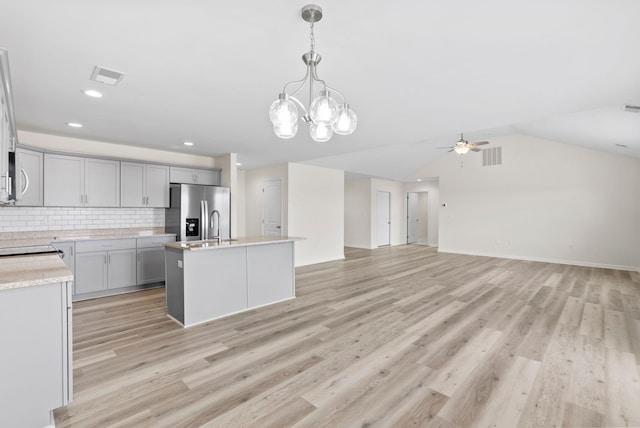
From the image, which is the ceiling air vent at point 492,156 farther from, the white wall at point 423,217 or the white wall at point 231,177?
the white wall at point 231,177

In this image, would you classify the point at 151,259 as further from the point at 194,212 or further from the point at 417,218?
the point at 417,218

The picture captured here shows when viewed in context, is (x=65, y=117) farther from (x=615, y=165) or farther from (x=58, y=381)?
(x=615, y=165)

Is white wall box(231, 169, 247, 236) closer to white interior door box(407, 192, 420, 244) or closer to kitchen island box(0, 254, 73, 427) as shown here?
white interior door box(407, 192, 420, 244)

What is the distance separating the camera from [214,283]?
146 inches

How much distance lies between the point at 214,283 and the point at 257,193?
4.63m

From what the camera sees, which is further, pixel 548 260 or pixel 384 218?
pixel 384 218

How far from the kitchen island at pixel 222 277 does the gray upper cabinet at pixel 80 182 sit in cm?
208

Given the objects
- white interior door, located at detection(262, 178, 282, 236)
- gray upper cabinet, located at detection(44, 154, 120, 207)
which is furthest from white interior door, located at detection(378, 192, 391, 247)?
gray upper cabinet, located at detection(44, 154, 120, 207)

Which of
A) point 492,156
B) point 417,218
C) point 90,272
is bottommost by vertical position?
point 90,272

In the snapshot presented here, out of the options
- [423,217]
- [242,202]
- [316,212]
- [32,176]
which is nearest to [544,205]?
[423,217]

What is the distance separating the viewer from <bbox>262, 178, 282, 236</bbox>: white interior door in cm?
738

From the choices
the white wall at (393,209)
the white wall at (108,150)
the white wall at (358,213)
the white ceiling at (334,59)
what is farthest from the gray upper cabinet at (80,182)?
the white wall at (393,209)

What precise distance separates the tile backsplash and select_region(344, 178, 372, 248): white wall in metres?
6.69

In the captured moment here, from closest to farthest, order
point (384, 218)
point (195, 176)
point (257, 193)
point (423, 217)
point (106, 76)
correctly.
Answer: point (106, 76), point (195, 176), point (257, 193), point (384, 218), point (423, 217)
